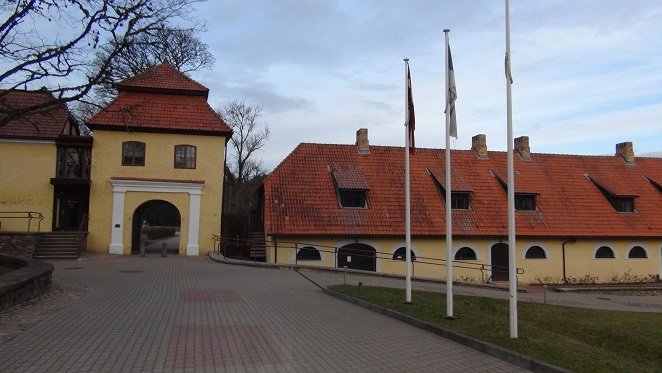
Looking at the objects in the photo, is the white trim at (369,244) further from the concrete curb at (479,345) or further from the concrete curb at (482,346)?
the concrete curb at (482,346)

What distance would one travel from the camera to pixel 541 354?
27.7 ft

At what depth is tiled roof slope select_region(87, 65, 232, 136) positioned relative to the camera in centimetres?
2969

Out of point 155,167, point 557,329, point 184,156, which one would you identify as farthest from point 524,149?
point 557,329

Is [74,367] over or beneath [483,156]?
beneath

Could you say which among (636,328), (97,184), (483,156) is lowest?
(636,328)

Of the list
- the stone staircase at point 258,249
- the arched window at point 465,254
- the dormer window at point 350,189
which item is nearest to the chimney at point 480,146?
the arched window at point 465,254

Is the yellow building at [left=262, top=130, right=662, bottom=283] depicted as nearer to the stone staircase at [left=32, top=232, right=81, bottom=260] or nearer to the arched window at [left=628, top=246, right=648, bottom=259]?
the arched window at [left=628, top=246, right=648, bottom=259]

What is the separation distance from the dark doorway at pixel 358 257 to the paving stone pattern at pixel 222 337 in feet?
39.1

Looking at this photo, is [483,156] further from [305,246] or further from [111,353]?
[111,353]

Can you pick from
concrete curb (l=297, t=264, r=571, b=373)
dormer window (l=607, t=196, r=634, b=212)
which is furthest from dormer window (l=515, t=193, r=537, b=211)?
concrete curb (l=297, t=264, r=571, b=373)

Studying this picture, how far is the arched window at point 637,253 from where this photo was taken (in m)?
32.7

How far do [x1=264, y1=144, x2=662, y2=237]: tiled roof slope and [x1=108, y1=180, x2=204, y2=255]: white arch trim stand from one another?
13.1ft

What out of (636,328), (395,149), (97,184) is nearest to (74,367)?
(636,328)

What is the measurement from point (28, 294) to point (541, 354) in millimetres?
11138
